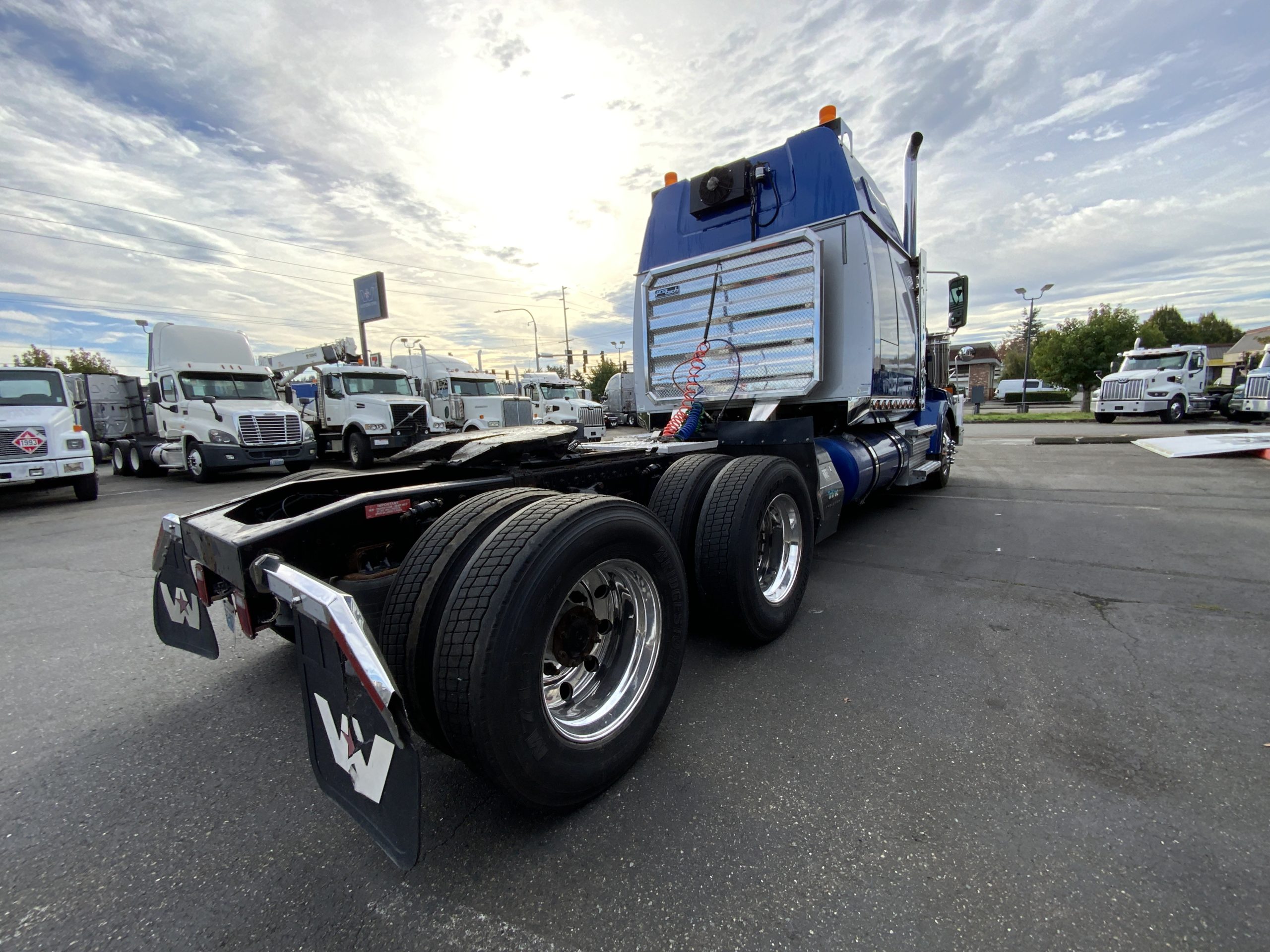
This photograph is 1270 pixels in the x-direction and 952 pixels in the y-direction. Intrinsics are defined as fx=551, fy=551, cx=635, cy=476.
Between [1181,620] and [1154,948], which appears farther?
[1181,620]

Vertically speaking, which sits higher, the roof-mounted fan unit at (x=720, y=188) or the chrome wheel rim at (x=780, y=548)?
the roof-mounted fan unit at (x=720, y=188)

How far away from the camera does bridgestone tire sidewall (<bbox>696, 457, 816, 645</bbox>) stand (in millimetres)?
2932

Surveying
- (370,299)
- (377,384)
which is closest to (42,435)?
(377,384)

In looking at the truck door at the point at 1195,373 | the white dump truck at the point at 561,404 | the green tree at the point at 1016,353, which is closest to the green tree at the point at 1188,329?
the green tree at the point at 1016,353

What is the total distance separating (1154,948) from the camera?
1.38 metres

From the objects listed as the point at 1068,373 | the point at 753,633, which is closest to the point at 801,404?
the point at 753,633

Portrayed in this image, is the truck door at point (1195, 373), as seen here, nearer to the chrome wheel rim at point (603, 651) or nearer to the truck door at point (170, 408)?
the chrome wheel rim at point (603, 651)

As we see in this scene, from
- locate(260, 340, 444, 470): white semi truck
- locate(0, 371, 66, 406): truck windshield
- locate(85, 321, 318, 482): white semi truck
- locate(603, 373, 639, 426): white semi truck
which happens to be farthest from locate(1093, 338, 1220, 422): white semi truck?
locate(0, 371, 66, 406): truck windshield

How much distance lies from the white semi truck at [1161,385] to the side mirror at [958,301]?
17.4 m

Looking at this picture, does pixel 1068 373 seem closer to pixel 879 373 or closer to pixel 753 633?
pixel 879 373

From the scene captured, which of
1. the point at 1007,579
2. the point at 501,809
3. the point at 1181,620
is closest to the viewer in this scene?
the point at 501,809

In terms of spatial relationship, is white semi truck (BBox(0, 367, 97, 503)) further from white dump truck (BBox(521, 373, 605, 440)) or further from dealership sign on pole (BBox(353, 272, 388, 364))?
dealership sign on pole (BBox(353, 272, 388, 364))

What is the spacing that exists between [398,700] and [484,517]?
0.79m

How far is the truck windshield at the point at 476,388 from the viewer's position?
18734mm
